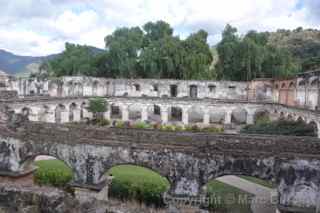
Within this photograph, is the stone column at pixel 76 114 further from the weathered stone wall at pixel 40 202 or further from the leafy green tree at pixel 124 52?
the weathered stone wall at pixel 40 202

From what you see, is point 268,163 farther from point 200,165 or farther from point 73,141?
point 73,141

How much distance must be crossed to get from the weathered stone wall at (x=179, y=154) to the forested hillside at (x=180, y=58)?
83.7 ft

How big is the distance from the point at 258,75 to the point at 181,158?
29.5 m

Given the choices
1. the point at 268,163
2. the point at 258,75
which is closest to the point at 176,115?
the point at 258,75

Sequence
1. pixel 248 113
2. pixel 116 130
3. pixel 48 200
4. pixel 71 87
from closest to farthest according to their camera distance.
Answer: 1. pixel 48 200
2. pixel 116 130
3. pixel 248 113
4. pixel 71 87

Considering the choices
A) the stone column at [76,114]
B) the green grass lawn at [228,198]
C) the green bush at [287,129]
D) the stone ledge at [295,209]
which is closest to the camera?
the stone ledge at [295,209]

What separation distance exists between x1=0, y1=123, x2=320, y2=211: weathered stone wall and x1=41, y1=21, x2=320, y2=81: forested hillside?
25.5 metres

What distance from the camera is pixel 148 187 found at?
11.7 m

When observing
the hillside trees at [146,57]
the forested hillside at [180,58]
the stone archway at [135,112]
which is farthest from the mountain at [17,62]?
the stone archway at [135,112]

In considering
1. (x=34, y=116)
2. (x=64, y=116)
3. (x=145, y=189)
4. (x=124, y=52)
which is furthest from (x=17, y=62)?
(x=145, y=189)

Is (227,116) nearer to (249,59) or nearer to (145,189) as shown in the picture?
(249,59)

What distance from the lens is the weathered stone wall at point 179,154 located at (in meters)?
9.05

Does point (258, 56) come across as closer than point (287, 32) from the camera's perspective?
Yes

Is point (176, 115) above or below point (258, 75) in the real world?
below
